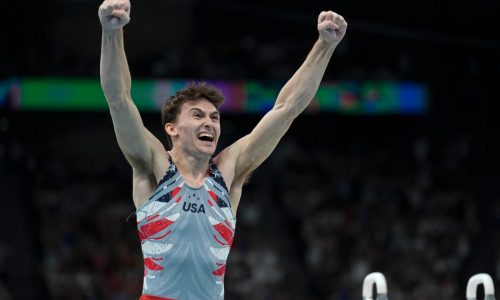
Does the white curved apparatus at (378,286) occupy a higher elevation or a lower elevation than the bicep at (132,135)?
lower

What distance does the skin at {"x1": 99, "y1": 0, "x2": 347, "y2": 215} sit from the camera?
4.65 m

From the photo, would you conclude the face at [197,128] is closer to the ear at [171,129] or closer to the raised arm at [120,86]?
the ear at [171,129]

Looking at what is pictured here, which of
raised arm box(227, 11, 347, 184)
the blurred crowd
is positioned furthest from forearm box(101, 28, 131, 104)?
the blurred crowd

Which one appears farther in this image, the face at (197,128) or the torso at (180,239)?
the face at (197,128)

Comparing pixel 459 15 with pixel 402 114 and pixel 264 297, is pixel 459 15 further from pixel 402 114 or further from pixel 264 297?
pixel 264 297

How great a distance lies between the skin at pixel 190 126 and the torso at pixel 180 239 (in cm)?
10

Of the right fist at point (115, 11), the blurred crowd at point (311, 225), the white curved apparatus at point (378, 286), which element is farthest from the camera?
the blurred crowd at point (311, 225)

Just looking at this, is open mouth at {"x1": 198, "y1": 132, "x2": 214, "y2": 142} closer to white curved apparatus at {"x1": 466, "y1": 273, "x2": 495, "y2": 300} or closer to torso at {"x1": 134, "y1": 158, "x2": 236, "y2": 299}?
torso at {"x1": 134, "y1": 158, "x2": 236, "y2": 299}

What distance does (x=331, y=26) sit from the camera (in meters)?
5.10

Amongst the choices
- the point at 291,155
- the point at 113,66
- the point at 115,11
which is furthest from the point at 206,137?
the point at 291,155

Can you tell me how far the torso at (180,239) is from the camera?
15.9 ft

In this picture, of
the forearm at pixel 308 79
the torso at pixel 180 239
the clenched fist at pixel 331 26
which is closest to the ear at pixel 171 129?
the torso at pixel 180 239

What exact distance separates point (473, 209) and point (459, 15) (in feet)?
13.6

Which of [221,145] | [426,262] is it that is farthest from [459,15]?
[221,145]
